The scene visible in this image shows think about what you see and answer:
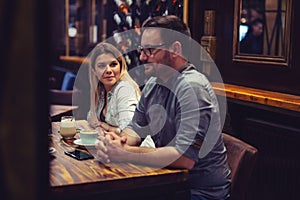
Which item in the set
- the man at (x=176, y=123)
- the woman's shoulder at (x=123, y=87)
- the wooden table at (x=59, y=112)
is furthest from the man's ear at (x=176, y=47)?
the wooden table at (x=59, y=112)

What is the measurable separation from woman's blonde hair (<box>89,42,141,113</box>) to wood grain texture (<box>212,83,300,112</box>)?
26.3 inches

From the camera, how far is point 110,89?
3072mm

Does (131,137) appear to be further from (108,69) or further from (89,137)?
(108,69)

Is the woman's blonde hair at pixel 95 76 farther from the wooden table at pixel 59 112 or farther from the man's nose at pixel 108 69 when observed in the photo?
the wooden table at pixel 59 112

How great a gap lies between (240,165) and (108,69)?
4.22ft

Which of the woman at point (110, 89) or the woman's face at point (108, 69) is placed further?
the woman's face at point (108, 69)

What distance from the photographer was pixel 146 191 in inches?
70.7

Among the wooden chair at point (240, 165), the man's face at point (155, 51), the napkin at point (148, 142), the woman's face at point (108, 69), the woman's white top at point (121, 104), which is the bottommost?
the wooden chair at point (240, 165)

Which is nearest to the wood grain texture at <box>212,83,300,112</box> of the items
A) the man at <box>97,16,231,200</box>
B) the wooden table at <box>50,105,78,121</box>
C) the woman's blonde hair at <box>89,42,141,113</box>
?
the woman's blonde hair at <box>89,42,141,113</box>

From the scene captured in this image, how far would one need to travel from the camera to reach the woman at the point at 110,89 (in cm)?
288

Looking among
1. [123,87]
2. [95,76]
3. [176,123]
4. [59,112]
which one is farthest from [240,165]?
[59,112]

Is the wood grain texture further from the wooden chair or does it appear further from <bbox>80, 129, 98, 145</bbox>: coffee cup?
<bbox>80, 129, 98, 145</bbox>: coffee cup

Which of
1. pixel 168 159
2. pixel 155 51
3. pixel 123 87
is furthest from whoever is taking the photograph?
pixel 123 87

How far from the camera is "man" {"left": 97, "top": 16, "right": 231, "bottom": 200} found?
1.86 metres
